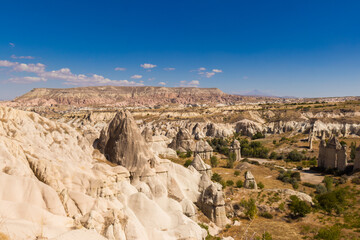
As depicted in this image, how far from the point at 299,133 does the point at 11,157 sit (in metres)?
100

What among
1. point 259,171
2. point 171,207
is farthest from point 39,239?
point 259,171

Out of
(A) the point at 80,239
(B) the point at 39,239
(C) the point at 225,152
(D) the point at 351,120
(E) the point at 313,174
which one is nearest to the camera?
(B) the point at 39,239

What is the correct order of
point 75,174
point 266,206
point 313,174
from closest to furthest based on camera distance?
1. point 75,174
2. point 266,206
3. point 313,174

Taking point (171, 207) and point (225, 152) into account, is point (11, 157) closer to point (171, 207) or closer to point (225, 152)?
point (171, 207)

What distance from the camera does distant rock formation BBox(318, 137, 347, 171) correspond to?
159 feet

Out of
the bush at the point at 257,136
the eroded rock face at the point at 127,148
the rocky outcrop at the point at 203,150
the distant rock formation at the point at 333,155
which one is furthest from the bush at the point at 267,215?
the bush at the point at 257,136

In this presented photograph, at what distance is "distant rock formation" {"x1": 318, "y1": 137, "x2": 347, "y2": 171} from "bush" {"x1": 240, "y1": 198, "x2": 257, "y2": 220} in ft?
105

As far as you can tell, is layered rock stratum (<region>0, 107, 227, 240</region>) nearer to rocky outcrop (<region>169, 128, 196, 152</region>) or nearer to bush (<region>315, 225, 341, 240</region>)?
Answer: bush (<region>315, 225, 341, 240</region>)

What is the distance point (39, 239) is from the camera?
869 cm

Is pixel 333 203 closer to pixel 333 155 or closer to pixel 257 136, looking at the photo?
pixel 333 155

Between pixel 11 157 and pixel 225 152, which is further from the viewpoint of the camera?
pixel 225 152

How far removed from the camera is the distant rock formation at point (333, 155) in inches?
1902

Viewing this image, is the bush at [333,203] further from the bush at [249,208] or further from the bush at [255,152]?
the bush at [255,152]

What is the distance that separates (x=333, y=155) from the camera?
49844 millimetres
